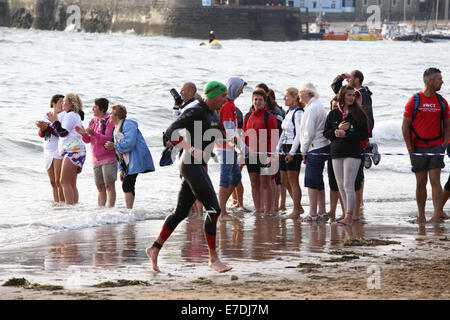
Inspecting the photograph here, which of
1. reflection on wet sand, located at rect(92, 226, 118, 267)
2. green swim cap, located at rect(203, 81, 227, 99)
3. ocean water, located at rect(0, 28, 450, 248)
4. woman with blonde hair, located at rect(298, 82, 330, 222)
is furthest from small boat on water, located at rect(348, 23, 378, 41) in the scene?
green swim cap, located at rect(203, 81, 227, 99)

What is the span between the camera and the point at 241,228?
362 inches

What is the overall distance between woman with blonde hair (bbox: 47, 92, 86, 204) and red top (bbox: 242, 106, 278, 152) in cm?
223

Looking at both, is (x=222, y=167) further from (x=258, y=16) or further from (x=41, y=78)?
(x=258, y=16)

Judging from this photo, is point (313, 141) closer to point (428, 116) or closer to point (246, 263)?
point (428, 116)

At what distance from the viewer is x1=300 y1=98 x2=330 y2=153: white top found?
9.20 m

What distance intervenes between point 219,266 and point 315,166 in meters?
3.10

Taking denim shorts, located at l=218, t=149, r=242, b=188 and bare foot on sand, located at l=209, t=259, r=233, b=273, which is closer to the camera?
bare foot on sand, located at l=209, t=259, r=233, b=273

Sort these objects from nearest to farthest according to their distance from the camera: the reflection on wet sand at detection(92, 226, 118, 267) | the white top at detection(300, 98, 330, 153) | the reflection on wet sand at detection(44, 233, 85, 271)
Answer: the reflection on wet sand at detection(44, 233, 85, 271), the reflection on wet sand at detection(92, 226, 118, 267), the white top at detection(300, 98, 330, 153)

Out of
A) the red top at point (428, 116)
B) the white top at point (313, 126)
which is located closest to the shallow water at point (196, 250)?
the white top at point (313, 126)

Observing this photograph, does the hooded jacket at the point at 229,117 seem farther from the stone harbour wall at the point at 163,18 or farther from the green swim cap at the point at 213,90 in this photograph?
the stone harbour wall at the point at 163,18

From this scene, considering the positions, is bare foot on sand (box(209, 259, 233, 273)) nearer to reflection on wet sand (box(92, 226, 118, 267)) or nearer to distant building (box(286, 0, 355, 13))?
reflection on wet sand (box(92, 226, 118, 267))

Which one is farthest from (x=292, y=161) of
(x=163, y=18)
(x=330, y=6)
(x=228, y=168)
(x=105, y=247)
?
(x=330, y=6)

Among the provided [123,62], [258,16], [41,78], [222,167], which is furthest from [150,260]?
[258,16]

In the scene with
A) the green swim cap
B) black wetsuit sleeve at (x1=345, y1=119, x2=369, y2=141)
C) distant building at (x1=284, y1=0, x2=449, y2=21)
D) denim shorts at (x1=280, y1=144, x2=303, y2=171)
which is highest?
distant building at (x1=284, y1=0, x2=449, y2=21)
